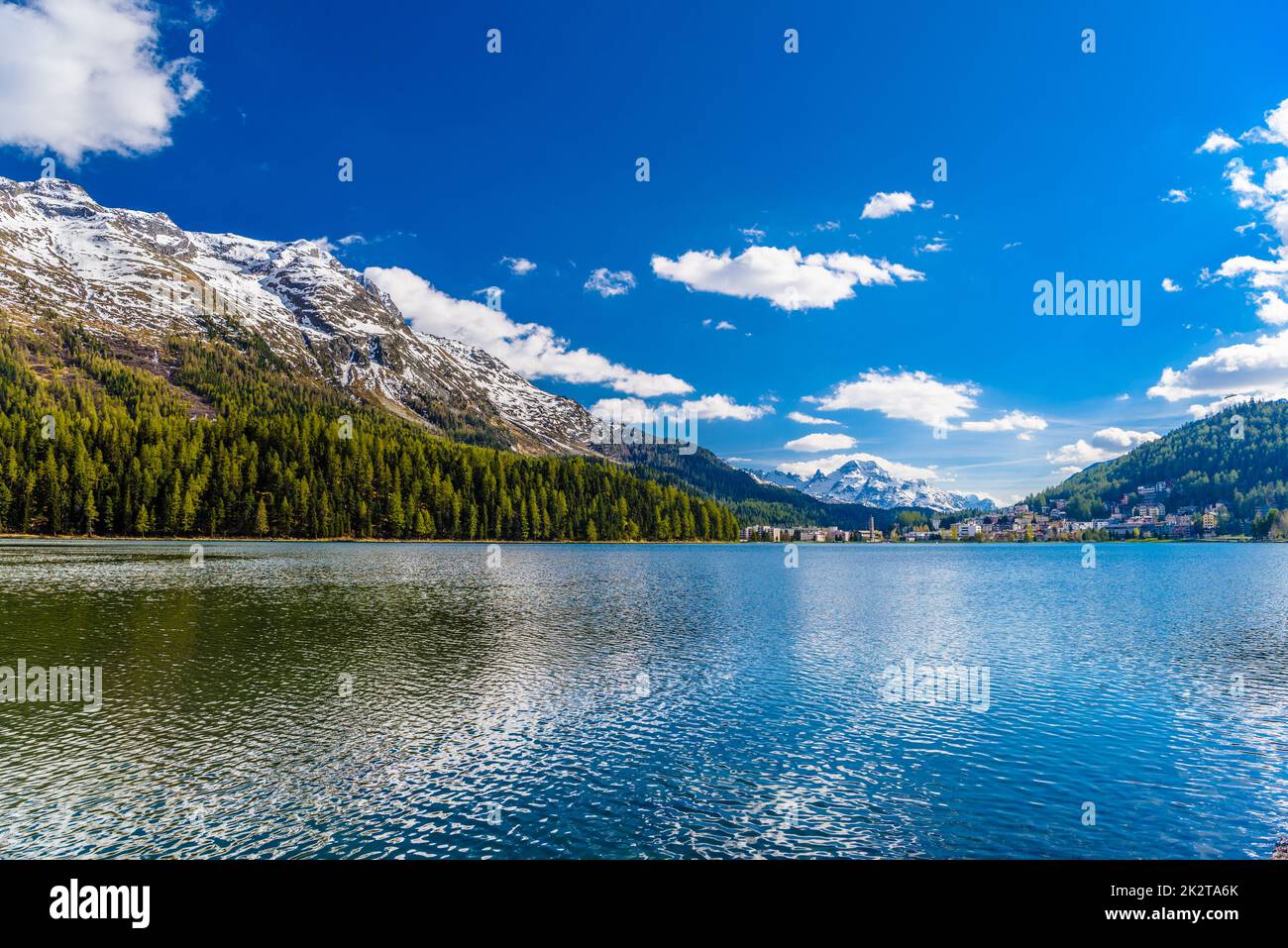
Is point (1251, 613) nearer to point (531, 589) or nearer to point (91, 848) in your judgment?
point (531, 589)

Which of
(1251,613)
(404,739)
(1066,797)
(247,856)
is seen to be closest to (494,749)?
(404,739)

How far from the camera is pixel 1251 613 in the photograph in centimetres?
7431

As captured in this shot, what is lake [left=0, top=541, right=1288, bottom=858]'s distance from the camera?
21922mm

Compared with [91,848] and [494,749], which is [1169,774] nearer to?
[494,749]

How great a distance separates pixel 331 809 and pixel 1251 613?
91.3 m

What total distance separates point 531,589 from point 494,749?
6461cm

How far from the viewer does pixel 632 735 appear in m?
31.8

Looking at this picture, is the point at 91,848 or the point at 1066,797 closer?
the point at 91,848

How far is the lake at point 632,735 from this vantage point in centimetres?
2192
